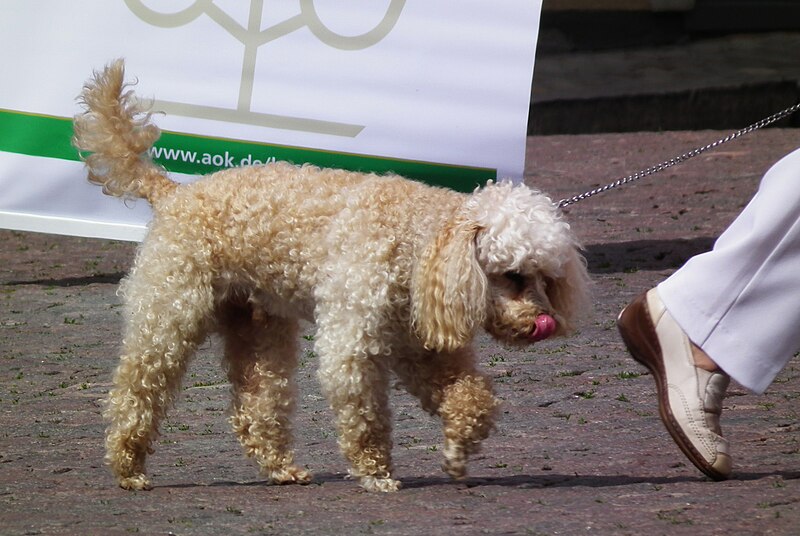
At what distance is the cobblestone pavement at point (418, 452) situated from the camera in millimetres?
4328

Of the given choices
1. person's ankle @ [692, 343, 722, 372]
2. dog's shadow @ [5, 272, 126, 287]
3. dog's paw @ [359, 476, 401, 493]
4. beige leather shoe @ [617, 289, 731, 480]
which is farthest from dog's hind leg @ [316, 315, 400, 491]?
dog's shadow @ [5, 272, 126, 287]

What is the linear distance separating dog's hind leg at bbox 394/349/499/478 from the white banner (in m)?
3.53

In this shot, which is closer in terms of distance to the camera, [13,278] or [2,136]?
[2,136]

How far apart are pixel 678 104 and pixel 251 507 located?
32.2 ft

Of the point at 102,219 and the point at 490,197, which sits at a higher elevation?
the point at 490,197

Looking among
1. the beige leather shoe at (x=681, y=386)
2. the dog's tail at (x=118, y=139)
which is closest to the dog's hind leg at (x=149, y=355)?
the dog's tail at (x=118, y=139)

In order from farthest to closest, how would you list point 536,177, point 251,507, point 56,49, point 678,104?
point 678,104 → point 536,177 → point 56,49 → point 251,507

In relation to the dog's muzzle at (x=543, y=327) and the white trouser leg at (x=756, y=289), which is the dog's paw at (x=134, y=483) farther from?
the white trouser leg at (x=756, y=289)

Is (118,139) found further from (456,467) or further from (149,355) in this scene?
(456,467)

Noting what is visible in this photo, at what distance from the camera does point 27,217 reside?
340 inches

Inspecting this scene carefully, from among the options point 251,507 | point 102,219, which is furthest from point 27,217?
point 251,507

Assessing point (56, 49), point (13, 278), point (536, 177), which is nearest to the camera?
point (56, 49)

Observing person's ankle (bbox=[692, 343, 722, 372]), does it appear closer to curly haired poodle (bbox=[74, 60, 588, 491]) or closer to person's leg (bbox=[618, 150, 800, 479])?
person's leg (bbox=[618, 150, 800, 479])

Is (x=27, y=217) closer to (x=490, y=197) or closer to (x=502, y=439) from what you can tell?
(x=502, y=439)
